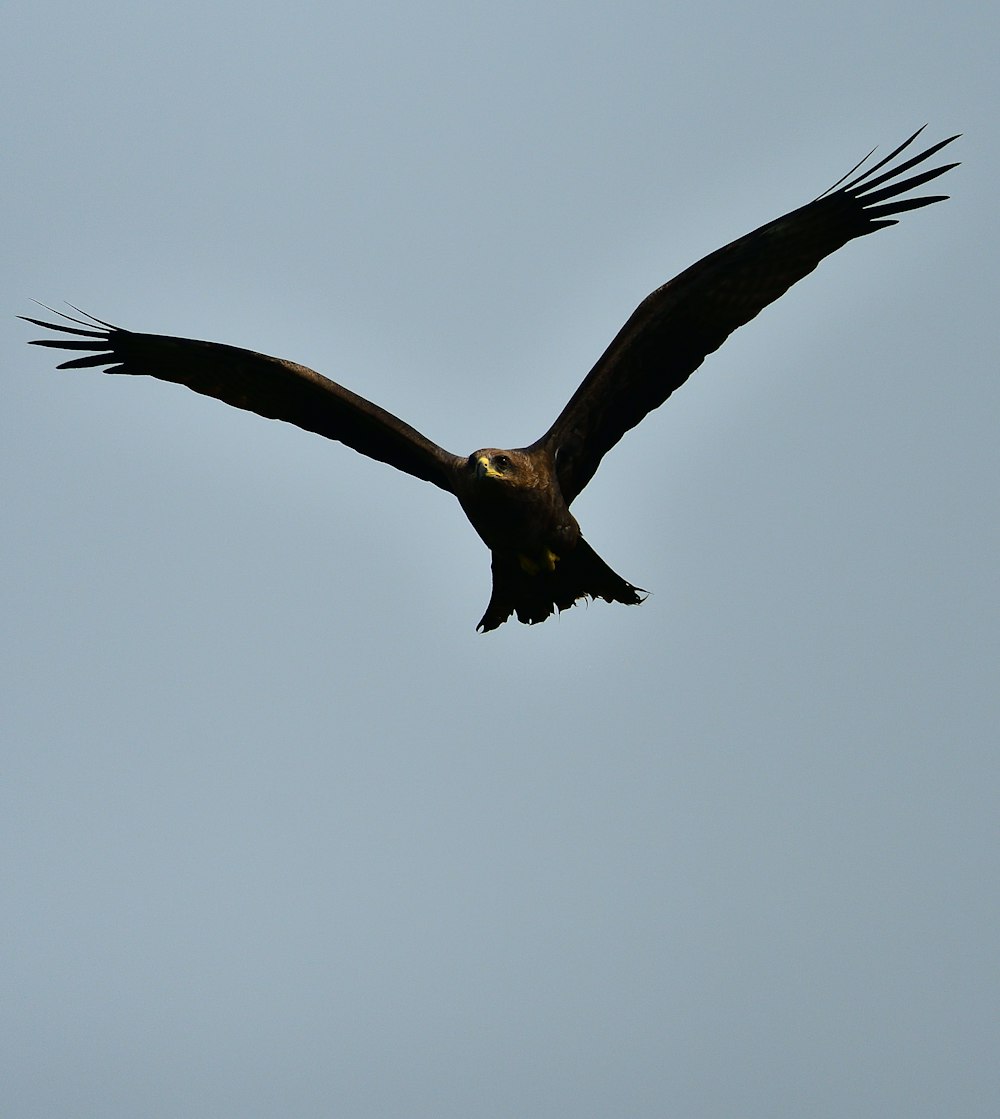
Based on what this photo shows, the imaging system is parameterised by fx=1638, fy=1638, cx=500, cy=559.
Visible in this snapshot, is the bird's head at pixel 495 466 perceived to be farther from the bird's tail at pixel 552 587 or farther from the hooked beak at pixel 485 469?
the bird's tail at pixel 552 587

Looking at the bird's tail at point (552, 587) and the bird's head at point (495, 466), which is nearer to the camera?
the bird's head at point (495, 466)

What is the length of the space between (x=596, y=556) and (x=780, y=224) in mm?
2107

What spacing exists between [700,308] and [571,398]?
0.87 meters

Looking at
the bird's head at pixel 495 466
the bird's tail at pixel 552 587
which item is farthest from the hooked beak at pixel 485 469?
the bird's tail at pixel 552 587

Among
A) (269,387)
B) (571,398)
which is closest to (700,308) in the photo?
(571,398)

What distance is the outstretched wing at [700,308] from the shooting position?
890cm

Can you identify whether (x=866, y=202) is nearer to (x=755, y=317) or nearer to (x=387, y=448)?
(x=755, y=317)

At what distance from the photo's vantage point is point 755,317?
9195 millimetres

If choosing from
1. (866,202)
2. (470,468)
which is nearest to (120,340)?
(470,468)

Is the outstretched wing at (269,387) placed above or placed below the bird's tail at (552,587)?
above

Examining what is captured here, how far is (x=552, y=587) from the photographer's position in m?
9.47

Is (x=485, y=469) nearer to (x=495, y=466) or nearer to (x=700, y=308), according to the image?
(x=495, y=466)

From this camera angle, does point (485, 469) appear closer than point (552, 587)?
Yes

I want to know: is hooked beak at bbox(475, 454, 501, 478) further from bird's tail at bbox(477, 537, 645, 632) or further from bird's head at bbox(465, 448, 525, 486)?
bird's tail at bbox(477, 537, 645, 632)
